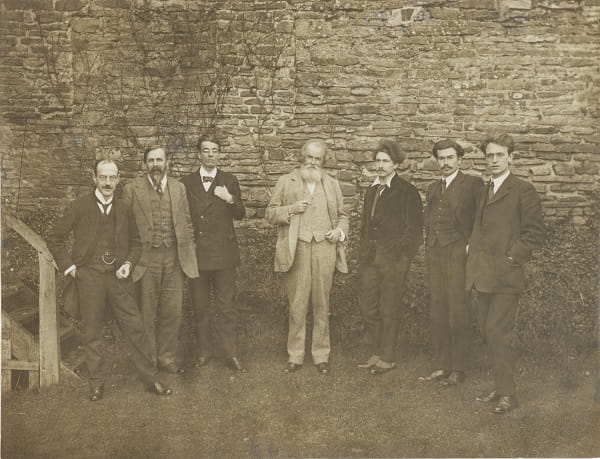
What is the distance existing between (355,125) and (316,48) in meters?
Result: 0.81

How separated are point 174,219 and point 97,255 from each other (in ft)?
2.00

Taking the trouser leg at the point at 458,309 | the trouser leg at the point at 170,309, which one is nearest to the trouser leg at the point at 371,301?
the trouser leg at the point at 458,309

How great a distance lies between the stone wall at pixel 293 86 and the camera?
5074 mm

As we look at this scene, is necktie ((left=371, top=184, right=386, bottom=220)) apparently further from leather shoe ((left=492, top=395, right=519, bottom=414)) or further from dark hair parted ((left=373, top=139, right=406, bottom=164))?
leather shoe ((left=492, top=395, right=519, bottom=414))

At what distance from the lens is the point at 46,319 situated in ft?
14.7

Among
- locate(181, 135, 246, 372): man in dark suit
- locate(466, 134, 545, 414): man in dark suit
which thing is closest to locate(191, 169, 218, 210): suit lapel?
locate(181, 135, 246, 372): man in dark suit

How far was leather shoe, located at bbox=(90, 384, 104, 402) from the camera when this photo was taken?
4324 mm

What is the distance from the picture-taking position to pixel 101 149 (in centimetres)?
518

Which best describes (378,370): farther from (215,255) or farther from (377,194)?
(215,255)

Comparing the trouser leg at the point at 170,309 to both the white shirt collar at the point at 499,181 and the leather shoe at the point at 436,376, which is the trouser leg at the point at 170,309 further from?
the white shirt collar at the point at 499,181

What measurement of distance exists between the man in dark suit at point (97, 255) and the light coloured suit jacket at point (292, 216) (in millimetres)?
1099

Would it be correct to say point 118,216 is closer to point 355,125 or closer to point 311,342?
point 311,342

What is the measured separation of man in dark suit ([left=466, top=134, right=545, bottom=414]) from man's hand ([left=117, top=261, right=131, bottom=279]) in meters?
2.44

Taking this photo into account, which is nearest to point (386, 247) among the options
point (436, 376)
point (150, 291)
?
point (436, 376)
